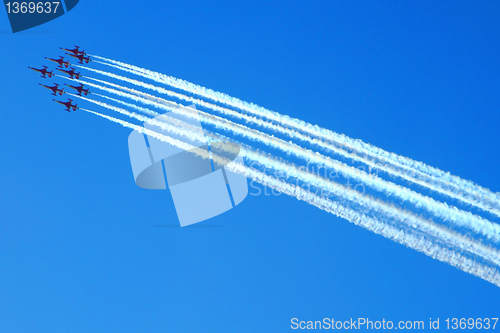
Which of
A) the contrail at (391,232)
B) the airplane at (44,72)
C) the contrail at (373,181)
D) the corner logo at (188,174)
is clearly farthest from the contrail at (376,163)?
the airplane at (44,72)

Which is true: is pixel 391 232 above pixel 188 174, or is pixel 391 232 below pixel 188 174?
below

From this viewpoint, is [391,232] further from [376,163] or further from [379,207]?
[376,163]

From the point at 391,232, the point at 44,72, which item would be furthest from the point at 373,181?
the point at 44,72

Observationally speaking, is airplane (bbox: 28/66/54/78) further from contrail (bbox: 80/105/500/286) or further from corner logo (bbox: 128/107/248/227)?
contrail (bbox: 80/105/500/286)

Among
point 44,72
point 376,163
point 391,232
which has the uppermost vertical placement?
point 44,72

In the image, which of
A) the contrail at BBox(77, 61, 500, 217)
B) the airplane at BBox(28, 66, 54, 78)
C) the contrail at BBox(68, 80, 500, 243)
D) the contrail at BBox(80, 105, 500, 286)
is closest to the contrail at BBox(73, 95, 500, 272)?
the contrail at BBox(80, 105, 500, 286)

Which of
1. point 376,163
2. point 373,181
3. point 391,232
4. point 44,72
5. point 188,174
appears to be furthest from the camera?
point 44,72
